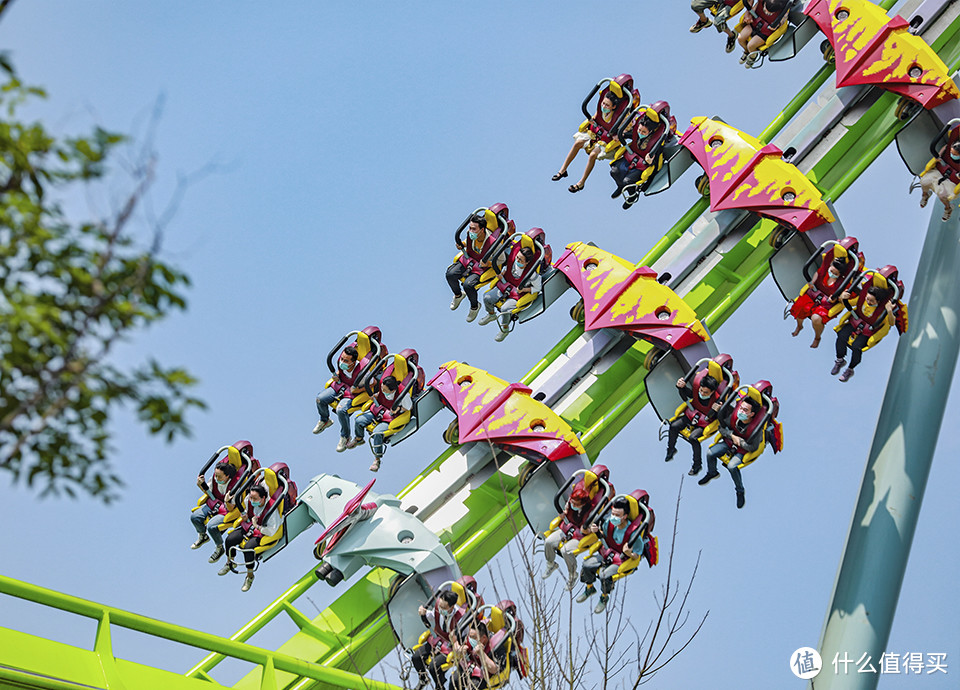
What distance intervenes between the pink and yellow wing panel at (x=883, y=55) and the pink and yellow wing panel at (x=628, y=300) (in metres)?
2.50

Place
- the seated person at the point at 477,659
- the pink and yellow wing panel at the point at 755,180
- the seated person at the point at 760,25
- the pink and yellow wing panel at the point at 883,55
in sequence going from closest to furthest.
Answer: the seated person at the point at 477,659 → the pink and yellow wing panel at the point at 755,180 → the pink and yellow wing panel at the point at 883,55 → the seated person at the point at 760,25

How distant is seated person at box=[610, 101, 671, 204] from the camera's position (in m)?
9.83

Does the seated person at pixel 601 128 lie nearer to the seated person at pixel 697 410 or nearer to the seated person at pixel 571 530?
the seated person at pixel 697 410

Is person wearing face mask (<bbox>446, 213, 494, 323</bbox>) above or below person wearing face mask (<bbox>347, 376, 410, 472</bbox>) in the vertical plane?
above

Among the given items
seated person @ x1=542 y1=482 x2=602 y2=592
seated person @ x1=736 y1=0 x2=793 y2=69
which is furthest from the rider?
seated person @ x1=736 y1=0 x2=793 y2=69

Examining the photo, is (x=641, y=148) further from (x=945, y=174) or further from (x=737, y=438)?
(x=737, y=438)

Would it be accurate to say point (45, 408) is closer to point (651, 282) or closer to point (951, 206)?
point (651, 282)

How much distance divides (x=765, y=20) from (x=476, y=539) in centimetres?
524

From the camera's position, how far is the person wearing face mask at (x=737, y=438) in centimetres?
805

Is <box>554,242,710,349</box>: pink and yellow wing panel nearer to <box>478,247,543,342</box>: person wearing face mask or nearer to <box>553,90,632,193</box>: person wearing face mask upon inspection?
<box>478,247,543,342</box>: person wearing face mask

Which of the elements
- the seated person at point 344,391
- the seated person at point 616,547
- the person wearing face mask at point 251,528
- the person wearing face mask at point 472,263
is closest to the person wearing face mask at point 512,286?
the person wearing face mask at point 472,263

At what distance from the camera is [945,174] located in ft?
30.2

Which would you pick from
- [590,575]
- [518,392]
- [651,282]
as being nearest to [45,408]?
[590,575]

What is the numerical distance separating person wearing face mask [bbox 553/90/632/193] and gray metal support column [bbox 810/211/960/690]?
285 centimetres
